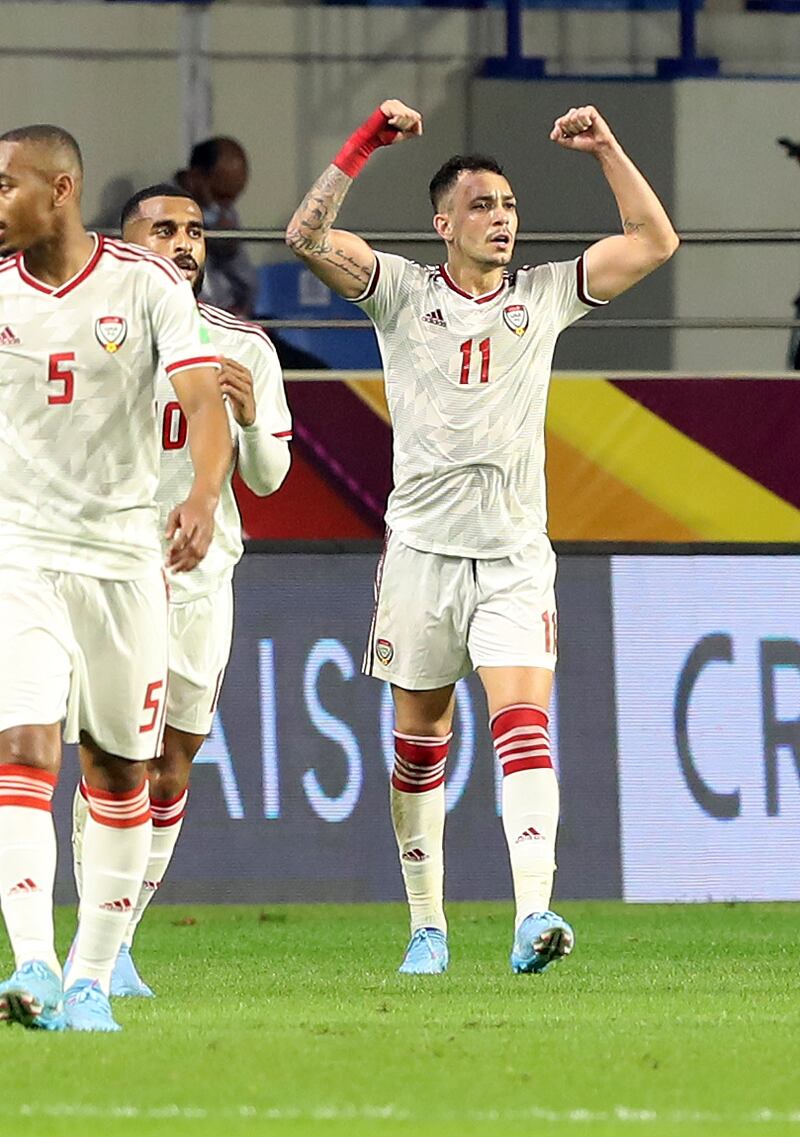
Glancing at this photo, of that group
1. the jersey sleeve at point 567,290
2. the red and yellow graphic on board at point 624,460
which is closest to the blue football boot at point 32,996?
the jersey sleeve at point 567,290

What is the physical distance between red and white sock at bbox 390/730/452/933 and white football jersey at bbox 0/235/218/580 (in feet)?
7.36

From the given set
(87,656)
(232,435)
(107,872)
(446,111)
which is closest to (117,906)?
(107,872)

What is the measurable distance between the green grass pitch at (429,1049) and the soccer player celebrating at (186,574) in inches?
21.7

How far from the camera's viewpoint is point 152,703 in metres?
5.86

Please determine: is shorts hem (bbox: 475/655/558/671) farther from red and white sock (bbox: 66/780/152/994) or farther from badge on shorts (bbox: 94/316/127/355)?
badge on shorts (bbox: 94/316/127/355)

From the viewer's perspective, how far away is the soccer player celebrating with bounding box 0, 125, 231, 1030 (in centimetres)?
568

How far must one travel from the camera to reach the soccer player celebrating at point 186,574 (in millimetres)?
7461

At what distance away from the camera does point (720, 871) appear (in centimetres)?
973

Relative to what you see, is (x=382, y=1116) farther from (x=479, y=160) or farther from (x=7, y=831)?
(x=479, y=160)

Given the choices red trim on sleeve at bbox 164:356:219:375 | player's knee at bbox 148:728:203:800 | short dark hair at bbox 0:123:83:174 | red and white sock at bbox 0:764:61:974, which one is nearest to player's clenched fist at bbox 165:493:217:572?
red trim on sleeve at bbox 164:356:219:375

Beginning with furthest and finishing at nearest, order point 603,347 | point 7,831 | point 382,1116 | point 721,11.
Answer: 1. point 721,11
2. point 603,347
3. point 7,831
4. point 382,1116

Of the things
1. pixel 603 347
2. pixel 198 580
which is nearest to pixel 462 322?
pixel 198 580

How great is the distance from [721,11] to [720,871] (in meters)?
6.01

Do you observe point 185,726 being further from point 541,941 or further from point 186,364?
point 186,364
